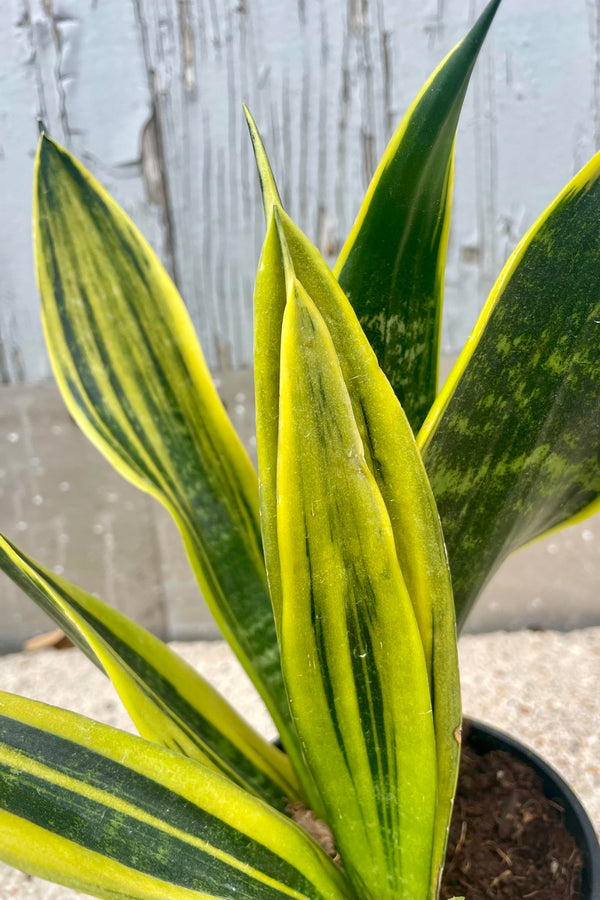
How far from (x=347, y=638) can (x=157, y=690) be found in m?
0.15

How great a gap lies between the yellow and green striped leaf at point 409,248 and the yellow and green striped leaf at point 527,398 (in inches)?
3.3

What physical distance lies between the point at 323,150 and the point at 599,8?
336 millimetres

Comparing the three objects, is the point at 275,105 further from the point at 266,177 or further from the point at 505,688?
the point at 505,688

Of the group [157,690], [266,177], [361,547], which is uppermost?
[266,177]

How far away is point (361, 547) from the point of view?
27 cm

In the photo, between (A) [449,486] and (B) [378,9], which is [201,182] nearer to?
(B) [378,9]

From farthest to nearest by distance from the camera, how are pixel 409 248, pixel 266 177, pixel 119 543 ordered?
pixel 119 543 < pixel 409 248 < pixel 266 177

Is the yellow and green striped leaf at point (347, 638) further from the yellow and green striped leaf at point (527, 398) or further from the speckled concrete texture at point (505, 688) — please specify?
the speckled concrete texture at point (505, 688)

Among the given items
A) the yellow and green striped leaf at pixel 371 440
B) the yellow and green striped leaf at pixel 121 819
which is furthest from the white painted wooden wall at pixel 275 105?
the yellow and green striped leaf at pixel 121 819

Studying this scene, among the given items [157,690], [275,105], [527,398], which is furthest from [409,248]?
[275,105]

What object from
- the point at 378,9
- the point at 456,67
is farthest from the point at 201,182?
the point at 456,67

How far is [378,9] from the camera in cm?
74

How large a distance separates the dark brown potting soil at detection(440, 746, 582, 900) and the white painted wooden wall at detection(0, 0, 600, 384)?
1.94ft

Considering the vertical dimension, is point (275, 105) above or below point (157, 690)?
above
